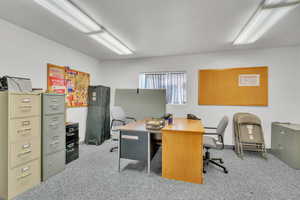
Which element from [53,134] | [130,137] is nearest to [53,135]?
[53,134]

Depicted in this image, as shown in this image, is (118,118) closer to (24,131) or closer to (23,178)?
(24,131)

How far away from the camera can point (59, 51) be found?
10.4ft

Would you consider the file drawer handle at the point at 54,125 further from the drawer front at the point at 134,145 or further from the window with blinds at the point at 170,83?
the window with blinds at the point at 170,83

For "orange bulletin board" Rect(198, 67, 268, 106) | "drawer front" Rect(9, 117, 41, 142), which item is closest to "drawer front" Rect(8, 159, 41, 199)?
"drawer front" Rect(9, 117, 41, 142)

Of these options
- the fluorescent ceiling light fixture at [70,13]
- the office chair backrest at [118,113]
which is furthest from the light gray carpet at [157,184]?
the fluorescent ceiling light fixture at [70,13]

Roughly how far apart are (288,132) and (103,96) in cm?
428

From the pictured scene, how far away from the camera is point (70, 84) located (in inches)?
135

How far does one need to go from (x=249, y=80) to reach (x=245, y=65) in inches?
15.3

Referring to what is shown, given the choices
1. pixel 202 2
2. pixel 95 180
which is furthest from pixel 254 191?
pixel 202 2

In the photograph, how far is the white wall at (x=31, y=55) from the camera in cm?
227

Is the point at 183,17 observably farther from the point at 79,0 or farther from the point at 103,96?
the point at 103,96

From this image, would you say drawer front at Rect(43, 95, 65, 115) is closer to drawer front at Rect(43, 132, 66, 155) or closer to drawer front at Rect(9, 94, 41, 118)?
drawer front at Rect(9, 94, 41, 118)

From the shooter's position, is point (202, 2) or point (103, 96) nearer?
point (202, 2)

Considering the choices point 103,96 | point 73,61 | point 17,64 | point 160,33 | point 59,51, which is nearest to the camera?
point 17,64
